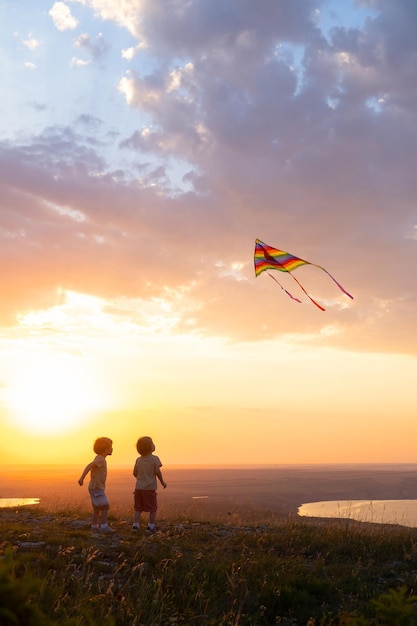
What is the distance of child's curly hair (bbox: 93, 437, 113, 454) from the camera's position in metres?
14.6

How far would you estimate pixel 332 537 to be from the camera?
1248 centimetres

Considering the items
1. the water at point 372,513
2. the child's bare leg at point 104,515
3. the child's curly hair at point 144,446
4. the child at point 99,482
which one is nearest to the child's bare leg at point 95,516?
the child at point 99,482

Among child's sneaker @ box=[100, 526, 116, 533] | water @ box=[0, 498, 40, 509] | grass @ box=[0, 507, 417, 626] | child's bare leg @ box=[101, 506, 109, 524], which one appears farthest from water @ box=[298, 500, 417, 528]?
water @ box=[0, 498, 40, 509]

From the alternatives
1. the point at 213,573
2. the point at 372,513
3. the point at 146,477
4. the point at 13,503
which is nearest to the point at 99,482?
the point at 146,477

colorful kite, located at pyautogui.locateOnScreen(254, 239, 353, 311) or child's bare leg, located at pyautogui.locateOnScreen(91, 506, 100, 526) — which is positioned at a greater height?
colorful kite, located at pyautogui.locateOnScreen(254, 239, 353, 311)

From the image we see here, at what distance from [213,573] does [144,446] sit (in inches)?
245

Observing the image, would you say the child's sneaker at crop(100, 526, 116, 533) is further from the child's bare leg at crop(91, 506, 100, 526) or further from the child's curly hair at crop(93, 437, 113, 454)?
the child's curly hair at crop(93, 437, 113, 454)

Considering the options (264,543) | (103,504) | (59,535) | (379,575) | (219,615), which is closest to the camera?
(219,615)

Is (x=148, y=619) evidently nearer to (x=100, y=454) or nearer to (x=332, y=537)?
(x=332, y=537)

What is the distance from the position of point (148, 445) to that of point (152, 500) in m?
1.38

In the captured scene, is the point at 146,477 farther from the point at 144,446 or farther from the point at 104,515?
the point at 104,515

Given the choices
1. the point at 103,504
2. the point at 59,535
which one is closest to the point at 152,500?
the point at 103,504

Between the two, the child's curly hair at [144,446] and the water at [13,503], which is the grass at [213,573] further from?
the water at [13,503]

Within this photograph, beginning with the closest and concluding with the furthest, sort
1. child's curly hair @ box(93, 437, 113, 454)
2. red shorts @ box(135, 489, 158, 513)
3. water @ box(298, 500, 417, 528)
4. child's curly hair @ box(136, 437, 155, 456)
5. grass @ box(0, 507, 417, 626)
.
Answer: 1. grass @ box(0, 507, 417, 626)
2. red shorts @ box(135, 489, 158, 513)
3. child's curly hair @ box(93, 437, 113, 454)
4. child's curly hair @ box(136, 437, 155, 456)
5. water @ box(298, 500, 417, 528)
